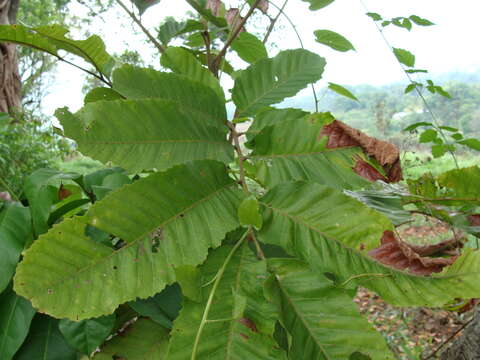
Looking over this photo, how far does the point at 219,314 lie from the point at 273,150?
0.17 metres

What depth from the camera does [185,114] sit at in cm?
35

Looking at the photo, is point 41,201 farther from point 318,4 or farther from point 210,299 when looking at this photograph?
point 318,4

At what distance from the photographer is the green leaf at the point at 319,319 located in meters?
0.25

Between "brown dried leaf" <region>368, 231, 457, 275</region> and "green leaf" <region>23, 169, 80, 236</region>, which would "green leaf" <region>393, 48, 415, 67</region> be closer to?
"brown dried leaf" <region>368, 231, 457, 275</region>

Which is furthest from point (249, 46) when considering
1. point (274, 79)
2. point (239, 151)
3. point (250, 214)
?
point (250, 214)

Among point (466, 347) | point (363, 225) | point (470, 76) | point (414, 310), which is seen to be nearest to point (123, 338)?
point (363, 225)

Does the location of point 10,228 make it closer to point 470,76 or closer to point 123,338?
point 123,338

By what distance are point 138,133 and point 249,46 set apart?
0.40 meters

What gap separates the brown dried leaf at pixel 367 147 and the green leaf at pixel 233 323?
142mm

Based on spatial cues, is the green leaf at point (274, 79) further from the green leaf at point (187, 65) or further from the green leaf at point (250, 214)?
the green leaf at point (250, 214)

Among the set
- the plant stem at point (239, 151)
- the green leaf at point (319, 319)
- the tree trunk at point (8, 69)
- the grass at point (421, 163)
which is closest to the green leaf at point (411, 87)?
the grass at point (421, 163)

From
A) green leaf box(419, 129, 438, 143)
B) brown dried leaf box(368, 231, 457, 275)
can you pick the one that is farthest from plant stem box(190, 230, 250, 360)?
green leaf box(419, 129, 438, 143)

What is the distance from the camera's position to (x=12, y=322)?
1.32 feet

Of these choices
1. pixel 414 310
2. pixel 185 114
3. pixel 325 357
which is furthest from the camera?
pixel 414 310
